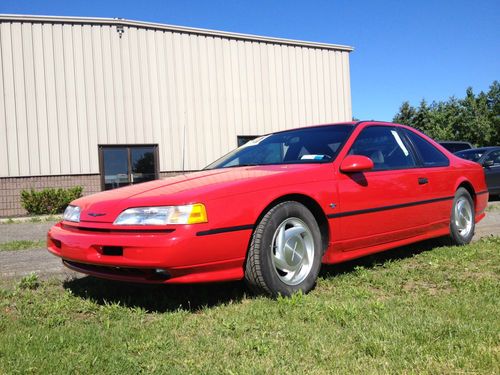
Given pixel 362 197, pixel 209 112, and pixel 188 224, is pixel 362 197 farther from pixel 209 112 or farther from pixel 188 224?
pixel 209 112

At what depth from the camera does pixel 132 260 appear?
3006 mm

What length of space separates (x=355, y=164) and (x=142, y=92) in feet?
37.9

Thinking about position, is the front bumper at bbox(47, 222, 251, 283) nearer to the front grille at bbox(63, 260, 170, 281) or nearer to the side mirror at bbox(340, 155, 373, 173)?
the front grille at bbox(63, 260, 170, 281)

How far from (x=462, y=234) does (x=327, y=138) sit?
2.17 metres

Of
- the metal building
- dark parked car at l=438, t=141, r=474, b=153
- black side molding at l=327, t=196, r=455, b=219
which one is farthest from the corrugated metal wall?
black side molding at l=327, t=196, r=455, b=219

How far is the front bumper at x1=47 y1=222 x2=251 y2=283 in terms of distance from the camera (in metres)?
2.97

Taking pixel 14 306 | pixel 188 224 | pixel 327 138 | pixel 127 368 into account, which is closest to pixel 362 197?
pixel 327 138

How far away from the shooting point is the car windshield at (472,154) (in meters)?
11.7

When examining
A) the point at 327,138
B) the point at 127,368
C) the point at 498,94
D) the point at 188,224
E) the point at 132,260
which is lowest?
the point at 127,368

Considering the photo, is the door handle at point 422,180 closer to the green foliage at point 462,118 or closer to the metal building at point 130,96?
the metal building at point 130,96

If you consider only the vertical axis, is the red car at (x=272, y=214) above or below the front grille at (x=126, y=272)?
above

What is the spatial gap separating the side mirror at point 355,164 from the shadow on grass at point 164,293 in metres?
0.95

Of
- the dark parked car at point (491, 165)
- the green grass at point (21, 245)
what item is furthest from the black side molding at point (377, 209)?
the dark parked car at point (491, 165)

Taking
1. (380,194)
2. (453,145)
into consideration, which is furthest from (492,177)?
(380,194)
